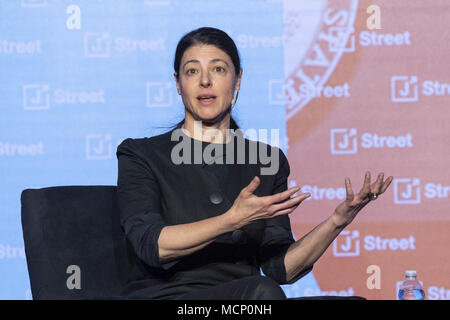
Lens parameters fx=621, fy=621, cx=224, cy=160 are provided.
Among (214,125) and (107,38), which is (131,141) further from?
(107,38)

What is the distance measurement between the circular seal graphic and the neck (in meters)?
1.16

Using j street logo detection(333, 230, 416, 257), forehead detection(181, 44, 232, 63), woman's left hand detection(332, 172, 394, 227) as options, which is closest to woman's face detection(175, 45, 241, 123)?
forehead detection(181, 44, 232, 63)

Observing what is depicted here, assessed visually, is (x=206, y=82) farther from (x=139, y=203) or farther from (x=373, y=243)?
(x=373, y=243)

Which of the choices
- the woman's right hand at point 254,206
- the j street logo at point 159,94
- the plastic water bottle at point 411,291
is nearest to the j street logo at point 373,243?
the plastic water bottle at point 411,291

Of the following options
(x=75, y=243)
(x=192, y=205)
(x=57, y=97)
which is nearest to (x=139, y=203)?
(x=192, y=205)

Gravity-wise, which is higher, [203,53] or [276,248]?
[203,53]

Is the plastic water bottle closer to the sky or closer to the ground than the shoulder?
closer to the ground

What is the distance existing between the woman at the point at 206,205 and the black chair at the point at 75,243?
0.14 metres

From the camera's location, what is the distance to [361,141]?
10.7ft

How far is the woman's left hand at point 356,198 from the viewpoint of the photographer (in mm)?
1888

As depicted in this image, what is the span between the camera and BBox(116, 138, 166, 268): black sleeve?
1.81 m

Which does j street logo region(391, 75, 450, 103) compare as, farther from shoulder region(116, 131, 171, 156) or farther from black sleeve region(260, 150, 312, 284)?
shoulder region(116, 131, 171, 156)

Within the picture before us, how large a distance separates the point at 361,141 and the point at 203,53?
4.60ft
